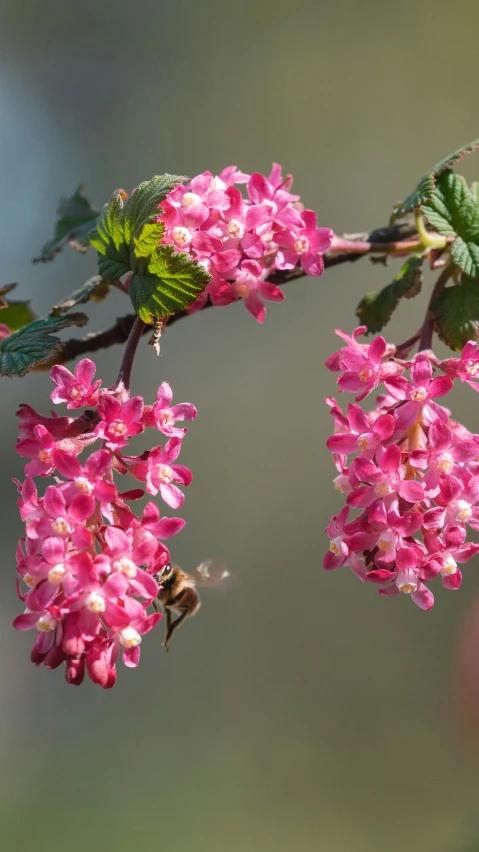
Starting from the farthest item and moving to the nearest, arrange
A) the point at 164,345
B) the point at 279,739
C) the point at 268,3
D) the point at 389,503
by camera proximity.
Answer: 1. the point at 268,3
2. the point at 279,739
3. the point at 164,345
4. the point at 389,503

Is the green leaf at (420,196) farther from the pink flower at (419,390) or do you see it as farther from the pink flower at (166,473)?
the pink flower at (166,473)

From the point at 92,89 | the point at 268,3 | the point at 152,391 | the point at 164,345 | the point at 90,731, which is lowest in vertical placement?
the point at 90,731

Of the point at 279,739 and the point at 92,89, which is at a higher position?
the point at 92,89

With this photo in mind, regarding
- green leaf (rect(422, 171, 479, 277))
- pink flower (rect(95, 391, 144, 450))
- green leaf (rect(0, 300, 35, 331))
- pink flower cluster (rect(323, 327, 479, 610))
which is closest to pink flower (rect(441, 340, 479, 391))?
pink flower cluster (rect(323, 327, 479, 610))

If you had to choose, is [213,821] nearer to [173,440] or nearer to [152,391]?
[152,391]

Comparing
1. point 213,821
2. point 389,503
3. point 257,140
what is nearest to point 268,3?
point 257,140

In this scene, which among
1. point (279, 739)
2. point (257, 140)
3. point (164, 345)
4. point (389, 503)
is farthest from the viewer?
point (257, 140)
